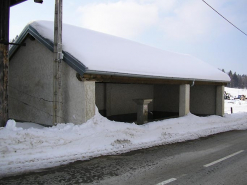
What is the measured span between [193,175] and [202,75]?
10488 millimetres

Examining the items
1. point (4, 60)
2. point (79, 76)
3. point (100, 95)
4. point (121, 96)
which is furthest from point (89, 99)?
point (121, 96)

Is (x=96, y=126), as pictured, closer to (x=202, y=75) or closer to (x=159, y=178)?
(x=159, y=178)

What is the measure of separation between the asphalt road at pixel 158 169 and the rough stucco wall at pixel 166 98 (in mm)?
9899

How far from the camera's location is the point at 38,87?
10.3m

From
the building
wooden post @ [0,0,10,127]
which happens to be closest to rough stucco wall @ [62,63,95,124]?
the building

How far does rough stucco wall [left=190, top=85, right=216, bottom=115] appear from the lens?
16.8 metres

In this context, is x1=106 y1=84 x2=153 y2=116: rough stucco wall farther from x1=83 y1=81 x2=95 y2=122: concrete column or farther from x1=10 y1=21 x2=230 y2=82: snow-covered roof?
x1=83 y1=81 x2=95 y2=122: concrete column

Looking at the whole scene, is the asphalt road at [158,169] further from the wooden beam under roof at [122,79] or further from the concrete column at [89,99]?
the wooden beam under roof at [122,79]

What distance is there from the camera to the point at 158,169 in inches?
215

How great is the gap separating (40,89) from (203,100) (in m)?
11.6

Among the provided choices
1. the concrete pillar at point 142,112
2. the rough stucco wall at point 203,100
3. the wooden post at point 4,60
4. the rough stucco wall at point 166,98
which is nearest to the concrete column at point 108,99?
the concrete pillar at point 142,112

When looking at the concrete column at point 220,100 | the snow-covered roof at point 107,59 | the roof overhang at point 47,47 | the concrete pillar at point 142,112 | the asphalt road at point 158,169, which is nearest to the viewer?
the asphalt road at point 158,169

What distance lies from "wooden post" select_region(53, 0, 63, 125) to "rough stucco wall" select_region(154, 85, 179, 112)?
34.7 ft

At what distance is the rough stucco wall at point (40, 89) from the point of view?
8.63 meters
